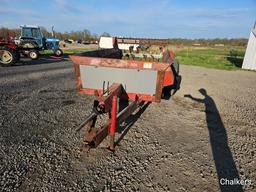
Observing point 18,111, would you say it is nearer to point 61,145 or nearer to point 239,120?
point 61,145

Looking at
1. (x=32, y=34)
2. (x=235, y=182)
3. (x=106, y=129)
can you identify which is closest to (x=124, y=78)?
(x=106, y=129)

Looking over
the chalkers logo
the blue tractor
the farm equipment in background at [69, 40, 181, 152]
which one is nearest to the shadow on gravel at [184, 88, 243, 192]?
the chalkers logo

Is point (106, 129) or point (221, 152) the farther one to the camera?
Result: point (221, 152)

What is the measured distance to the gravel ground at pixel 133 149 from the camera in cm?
284

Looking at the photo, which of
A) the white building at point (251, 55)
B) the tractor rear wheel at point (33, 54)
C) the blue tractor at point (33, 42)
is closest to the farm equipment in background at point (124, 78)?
the tractor rear wheel at point (33, 54)

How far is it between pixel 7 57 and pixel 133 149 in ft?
36.5

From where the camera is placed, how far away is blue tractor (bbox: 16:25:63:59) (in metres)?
15.5

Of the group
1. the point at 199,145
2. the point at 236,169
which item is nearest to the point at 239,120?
the point at 199,145

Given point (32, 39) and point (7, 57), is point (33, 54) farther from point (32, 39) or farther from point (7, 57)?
Result: point (7, 57)

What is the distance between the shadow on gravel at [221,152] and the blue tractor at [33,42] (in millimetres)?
13810

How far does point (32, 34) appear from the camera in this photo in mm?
16875

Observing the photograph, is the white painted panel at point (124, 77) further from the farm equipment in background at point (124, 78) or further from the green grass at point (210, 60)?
the green grass at point (210, 60)

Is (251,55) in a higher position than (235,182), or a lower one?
higher

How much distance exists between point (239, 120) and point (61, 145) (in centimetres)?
432
